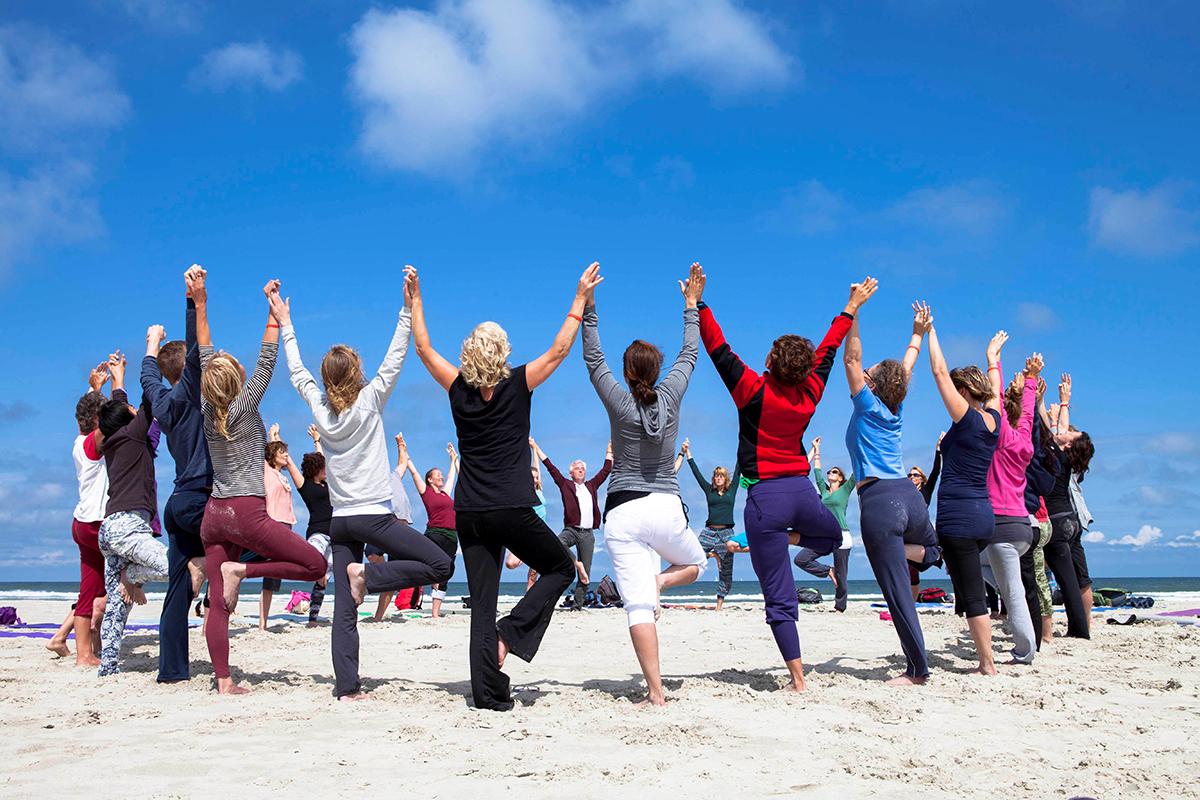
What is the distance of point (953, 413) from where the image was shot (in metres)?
5.80

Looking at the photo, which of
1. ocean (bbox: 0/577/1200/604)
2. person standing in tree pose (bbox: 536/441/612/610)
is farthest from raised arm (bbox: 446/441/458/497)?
ocean (bbox: 0/577/1200/604)

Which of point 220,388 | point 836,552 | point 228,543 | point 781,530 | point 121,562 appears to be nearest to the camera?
point 781,530

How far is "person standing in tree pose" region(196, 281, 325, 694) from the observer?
5.23m

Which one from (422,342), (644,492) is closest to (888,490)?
(644,492)

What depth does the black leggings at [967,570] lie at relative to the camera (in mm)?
5566

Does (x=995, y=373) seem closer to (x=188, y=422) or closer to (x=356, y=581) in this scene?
(x=356, y=581)

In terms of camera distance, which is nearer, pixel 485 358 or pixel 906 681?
pixel 485 358

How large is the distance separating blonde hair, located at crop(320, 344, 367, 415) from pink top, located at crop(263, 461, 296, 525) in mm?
5116

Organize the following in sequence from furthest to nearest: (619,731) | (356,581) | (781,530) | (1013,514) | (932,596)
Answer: (932,596)
(1013,514)
(781,530)
(356,581)
(619,731)

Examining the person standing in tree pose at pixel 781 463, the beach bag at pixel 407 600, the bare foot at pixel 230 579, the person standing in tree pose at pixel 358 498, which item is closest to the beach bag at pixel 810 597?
the beach bag at pixel 407 600

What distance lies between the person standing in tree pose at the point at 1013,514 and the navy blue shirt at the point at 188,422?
5.88 meters

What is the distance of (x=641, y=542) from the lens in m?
4.75

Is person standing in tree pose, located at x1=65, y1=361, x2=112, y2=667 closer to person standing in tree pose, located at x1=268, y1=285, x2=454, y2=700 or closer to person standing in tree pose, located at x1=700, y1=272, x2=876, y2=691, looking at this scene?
person standing in tree pose, located at x1=268, y1=285, x2=454, y2=700

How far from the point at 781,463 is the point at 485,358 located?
2027 millimetres
